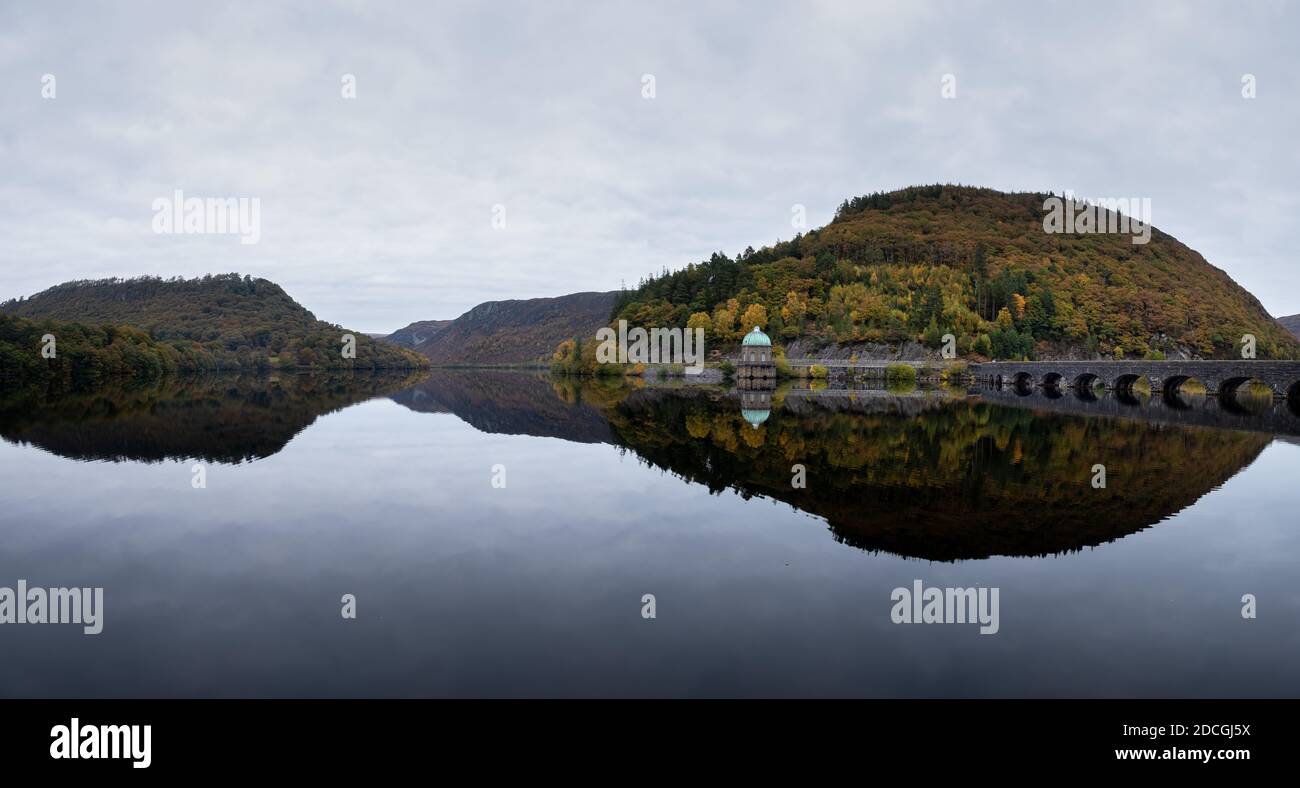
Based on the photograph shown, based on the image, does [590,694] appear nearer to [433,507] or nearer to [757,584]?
[757,584]

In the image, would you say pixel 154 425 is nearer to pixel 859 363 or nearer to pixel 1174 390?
pixel 1174 390

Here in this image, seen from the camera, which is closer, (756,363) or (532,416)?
(532,416)

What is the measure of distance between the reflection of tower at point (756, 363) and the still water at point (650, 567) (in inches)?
3382

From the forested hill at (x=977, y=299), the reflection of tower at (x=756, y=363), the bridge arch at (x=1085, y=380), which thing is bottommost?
the bridge arch at (x=1085, y=380)

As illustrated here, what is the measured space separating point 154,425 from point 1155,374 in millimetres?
95978

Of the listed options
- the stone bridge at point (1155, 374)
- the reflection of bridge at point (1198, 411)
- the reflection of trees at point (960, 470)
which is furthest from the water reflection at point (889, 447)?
the stone bridge at point (1155, 374)

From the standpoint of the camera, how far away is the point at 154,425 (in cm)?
4188

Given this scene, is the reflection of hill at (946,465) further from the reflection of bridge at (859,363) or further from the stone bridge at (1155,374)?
the reflection of bridge at (859,363)

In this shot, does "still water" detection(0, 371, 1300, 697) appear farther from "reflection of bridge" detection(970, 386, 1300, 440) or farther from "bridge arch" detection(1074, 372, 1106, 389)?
"bridge arch" detection(1074, 372, 1106, 389)

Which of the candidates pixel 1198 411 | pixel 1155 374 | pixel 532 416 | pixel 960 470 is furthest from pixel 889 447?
pixel 1155 374

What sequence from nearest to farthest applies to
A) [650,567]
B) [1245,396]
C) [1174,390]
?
[650,567] < [1245,396] < [1174,390]

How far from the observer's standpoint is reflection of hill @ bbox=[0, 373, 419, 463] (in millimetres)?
30906

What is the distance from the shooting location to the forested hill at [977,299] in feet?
455

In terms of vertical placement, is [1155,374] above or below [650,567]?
above
